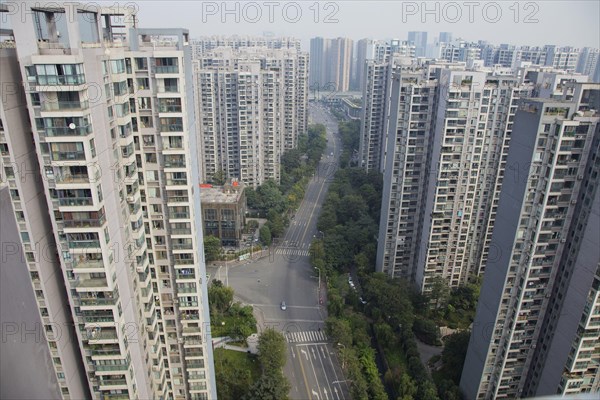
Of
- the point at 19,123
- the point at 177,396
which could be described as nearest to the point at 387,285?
A: the point at 177,396

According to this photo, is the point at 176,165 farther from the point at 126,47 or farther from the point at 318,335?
the point at 318,335

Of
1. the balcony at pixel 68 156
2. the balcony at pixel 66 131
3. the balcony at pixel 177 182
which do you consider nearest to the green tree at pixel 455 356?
the balcony at pixel 177 182

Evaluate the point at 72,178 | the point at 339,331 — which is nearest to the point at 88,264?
the point at 72,178

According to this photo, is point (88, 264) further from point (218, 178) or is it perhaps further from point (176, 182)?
→ point (218, 178)

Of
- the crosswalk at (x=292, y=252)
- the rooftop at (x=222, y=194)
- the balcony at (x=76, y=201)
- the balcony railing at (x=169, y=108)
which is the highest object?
the balcony railing at (x=169, y=108)

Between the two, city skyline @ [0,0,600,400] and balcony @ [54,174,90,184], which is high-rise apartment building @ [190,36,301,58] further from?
balcony @ [54,174,90,184]

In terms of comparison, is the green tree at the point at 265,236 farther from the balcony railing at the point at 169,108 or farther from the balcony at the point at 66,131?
the balcony at the point at 66,131

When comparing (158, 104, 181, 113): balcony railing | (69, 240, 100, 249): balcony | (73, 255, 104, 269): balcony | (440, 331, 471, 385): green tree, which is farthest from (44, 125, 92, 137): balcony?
(440, 331, 471, 385): green tree
